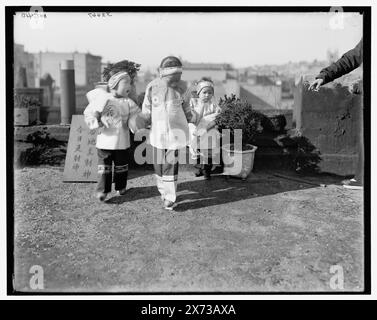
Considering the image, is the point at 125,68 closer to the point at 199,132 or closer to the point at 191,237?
the point at 199,132

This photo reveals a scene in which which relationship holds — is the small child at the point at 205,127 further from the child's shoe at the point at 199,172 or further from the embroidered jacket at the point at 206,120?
the child's shoe at the point at 199,172

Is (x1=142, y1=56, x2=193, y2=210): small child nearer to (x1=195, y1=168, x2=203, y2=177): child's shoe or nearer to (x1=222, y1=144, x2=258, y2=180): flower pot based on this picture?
(x1=222, y1=144, x2=258, y2=180): flower pot

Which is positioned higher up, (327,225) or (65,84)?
(65,84)

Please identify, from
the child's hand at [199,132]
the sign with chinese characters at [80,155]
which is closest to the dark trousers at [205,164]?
the child's hand at [199,132]

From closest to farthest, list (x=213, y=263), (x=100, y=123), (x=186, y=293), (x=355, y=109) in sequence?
(x=186, y=293) < (x=213, y=263) < (x=100, y=123) < (x=355, y=109)

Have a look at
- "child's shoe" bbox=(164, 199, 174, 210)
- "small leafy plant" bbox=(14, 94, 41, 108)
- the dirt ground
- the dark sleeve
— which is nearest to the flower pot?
the dirt ground

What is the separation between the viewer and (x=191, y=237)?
4.37 meters

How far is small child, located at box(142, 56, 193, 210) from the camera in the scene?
16.3 feet

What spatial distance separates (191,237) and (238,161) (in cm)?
207

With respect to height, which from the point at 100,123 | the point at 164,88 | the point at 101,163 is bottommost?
the point at 101,163

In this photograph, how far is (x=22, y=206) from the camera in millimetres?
5113

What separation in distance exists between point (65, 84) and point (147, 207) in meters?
3.11

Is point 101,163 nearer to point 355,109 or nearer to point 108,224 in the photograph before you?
point 108,224

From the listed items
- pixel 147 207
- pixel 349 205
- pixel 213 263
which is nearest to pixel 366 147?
pixel 349 205
